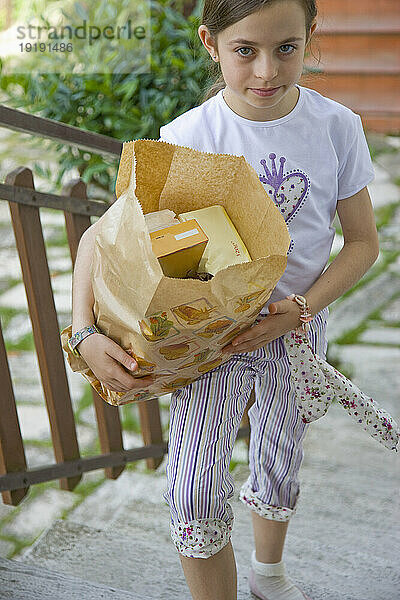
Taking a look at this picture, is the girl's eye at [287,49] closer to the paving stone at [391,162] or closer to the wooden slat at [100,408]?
the wooden slat at [100,408]

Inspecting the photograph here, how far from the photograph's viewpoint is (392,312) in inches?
149

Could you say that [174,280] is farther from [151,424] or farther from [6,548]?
[6,548]

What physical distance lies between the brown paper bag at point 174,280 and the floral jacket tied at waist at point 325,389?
0.18 meters

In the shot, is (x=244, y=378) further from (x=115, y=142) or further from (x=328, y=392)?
(x=115, y=142)

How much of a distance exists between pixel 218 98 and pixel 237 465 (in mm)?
1501

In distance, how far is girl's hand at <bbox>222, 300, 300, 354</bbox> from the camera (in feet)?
4.18

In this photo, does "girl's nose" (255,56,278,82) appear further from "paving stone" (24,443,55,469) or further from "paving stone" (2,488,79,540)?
"paving stone" (24,443,55,469)

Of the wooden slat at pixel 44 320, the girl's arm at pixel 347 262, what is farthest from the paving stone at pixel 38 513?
the girl's arm at pixel 347 262

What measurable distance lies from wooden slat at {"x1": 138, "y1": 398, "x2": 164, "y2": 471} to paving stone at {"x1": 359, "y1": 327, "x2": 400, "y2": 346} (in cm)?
147

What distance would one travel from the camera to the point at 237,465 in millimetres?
2594

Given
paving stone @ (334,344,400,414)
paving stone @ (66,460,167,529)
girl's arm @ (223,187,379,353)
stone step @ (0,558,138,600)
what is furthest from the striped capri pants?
paving stone @ (334,344,400,414)

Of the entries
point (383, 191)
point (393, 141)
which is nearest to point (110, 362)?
point (383, 191)

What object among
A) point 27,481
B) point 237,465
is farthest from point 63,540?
point 237,465

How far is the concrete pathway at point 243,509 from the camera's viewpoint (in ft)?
6.06
